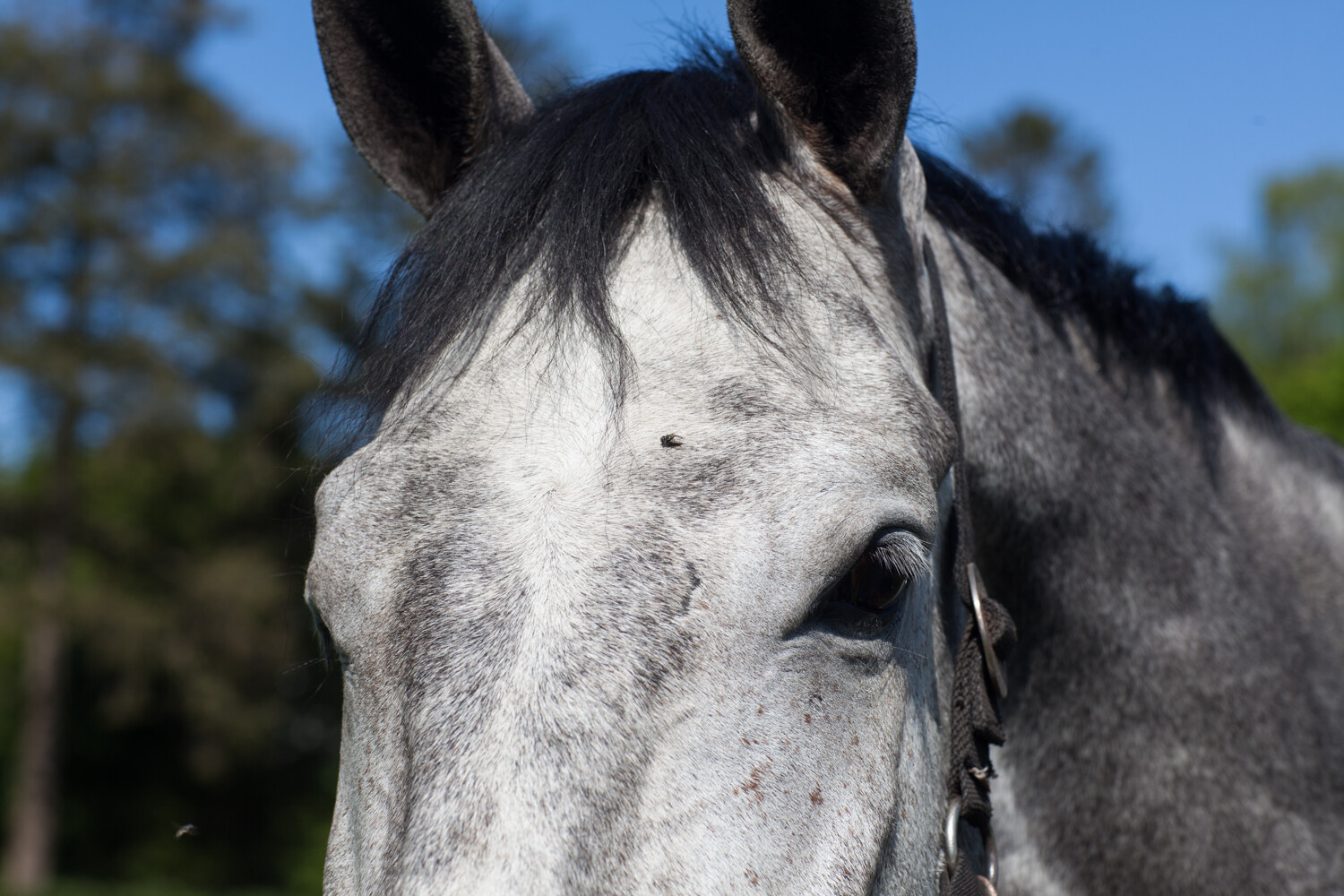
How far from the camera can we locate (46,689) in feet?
63.7

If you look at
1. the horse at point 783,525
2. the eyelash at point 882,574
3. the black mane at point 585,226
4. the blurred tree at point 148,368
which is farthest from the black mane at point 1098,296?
the blurred tree at point 148,368

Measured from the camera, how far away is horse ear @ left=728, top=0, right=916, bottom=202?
6.36 ft

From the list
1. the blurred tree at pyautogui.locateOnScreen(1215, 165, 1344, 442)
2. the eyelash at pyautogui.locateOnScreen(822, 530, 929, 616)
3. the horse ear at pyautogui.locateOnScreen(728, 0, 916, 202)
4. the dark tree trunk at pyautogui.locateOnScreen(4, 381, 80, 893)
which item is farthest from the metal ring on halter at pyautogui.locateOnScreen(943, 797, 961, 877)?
the blurred tree at pyautogui.locateOnScreen(1215, 165, 1344, 442)

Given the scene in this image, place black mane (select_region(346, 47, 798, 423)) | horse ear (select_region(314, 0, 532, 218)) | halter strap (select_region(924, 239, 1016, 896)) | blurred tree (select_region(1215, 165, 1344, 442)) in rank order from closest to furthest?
black mane (select_region(346, 47, 798, 423)) < halter strap (select_region(924, 239, 1016, 896)) < horse ear (select_region(314, 0, 532, 218)) < blurred tree (select_region(1215, 165, 1344, 442))

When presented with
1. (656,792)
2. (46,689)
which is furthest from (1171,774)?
(46,689)

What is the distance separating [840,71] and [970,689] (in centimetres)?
118

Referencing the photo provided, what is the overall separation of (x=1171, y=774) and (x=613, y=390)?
1580 mm

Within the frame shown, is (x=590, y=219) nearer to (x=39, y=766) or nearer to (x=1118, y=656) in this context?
(x=1118, y=656)

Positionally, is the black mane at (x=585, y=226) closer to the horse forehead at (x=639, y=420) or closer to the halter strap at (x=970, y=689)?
the horse forehead at (x=639, y=420)

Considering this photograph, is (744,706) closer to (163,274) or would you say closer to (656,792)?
(656,792)

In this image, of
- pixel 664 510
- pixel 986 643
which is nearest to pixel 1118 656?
pixel 986 643

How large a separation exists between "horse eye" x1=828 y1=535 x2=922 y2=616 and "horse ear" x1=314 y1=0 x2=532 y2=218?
1.31 m

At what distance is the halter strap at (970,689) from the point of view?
6.46 ft

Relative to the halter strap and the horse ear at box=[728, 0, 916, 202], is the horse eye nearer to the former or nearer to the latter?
the halter strap
